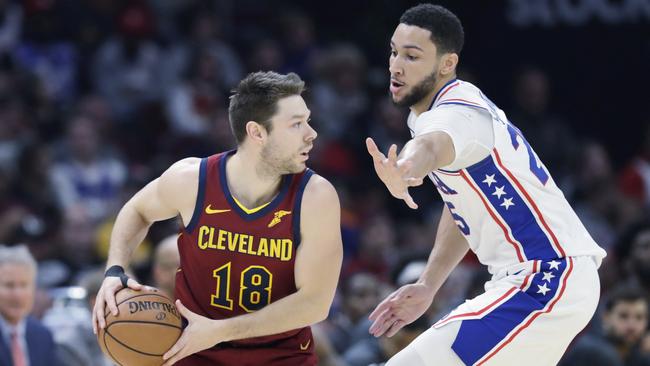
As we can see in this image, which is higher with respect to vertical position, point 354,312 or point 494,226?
point 494,226

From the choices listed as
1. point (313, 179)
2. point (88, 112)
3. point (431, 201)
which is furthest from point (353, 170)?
point (313, 179)

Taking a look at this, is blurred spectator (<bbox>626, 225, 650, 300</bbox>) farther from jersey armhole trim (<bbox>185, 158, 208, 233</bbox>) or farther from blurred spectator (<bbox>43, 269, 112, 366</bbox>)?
jersey armhole trim (<bbox>185, 158, 208, 233</bbox>)

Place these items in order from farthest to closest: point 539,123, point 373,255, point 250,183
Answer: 1. point 539,123
2. point 373,255
3. point 250,183

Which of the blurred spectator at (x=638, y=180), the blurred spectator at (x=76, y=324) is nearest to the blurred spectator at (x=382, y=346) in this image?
the blurred spectator at (x=76, y=324)

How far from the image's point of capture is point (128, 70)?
41.8 feet

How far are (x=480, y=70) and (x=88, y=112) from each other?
176 inches

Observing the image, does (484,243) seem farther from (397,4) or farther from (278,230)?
(397,4)

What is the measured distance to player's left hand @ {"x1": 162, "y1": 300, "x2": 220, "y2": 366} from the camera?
5.44m

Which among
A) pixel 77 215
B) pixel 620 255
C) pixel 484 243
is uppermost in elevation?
pixel 484 243

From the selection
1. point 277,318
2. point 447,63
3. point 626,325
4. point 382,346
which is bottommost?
point 626,325

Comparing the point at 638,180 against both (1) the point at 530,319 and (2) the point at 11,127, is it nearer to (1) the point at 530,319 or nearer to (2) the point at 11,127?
(2) the point at 11,127

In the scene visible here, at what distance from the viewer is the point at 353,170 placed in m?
12.8

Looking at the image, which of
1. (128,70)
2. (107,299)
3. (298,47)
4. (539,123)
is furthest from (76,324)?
(539,123)

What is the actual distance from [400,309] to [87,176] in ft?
20.3
